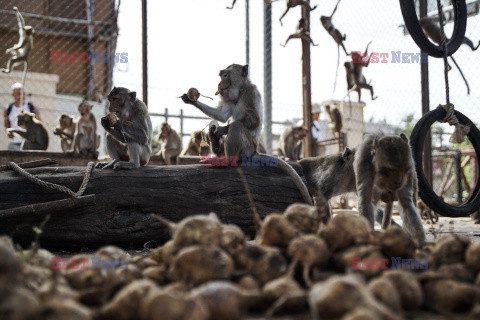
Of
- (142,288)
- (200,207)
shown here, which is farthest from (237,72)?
(142,288)

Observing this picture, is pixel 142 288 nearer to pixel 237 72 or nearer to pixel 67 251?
pixel 67 251

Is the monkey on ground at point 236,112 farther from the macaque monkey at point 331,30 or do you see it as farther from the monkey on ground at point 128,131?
the macaque monkey at point 331,30

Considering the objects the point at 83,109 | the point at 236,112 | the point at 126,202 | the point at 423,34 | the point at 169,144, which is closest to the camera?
the point at 126,202

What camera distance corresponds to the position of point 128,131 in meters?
4.21

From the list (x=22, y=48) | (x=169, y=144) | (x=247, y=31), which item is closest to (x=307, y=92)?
(x=247, y=31)

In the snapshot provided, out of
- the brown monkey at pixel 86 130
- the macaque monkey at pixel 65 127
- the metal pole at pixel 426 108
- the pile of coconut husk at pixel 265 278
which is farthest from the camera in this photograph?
the macaque monkey at pixel 65 127

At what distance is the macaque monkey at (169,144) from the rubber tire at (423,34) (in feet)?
20.1

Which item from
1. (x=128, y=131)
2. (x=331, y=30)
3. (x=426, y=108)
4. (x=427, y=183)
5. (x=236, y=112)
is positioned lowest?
(x=427, y=183)

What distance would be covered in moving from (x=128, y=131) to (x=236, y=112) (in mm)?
1093

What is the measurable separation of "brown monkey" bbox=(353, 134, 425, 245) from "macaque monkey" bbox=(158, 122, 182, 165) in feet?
21.4

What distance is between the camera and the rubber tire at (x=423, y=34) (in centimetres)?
418

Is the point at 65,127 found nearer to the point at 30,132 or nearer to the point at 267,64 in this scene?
the point at 30,132

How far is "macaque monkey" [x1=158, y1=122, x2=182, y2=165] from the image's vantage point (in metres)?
9.85

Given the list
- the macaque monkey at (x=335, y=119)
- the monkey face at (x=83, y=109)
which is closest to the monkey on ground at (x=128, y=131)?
the monkey face at (x=83, y=109)
